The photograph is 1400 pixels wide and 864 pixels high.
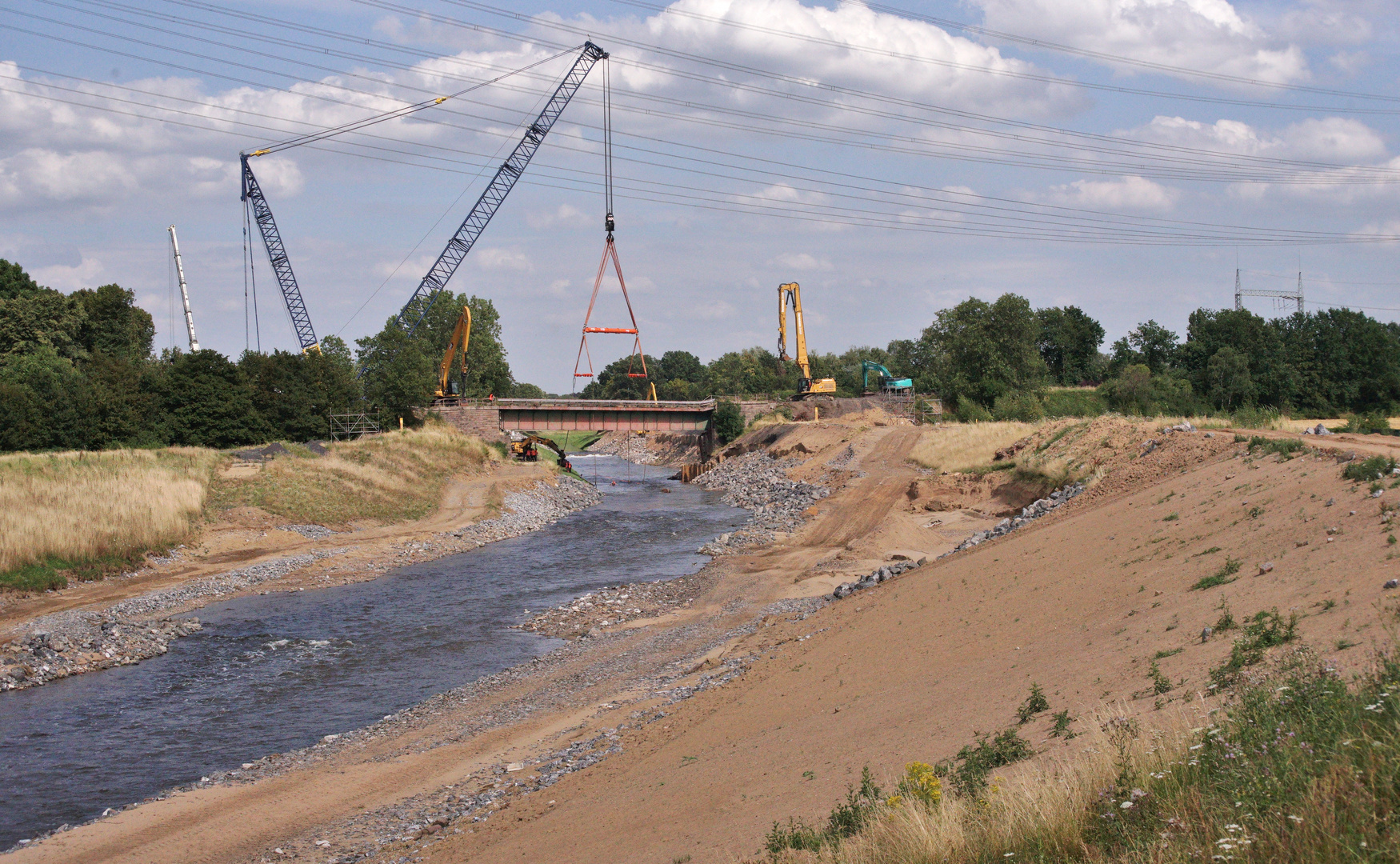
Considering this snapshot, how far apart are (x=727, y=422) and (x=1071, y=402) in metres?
34.1

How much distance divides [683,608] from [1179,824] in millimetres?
23767

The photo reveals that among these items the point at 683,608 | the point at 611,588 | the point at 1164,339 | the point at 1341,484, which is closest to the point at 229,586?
the point at 611,588

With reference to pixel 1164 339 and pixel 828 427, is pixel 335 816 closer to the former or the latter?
pixel 828 427

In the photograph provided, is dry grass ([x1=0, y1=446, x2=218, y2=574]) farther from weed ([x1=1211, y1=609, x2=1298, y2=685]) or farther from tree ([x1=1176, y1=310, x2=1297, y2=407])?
tree ([x1=1176, y1=310, x2=1297, y2=407])

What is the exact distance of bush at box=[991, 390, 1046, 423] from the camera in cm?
7725

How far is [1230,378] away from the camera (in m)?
82.7

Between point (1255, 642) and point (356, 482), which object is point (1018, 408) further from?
point (1255, 642)

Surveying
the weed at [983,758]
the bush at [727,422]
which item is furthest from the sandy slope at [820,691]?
the bush at [727,422]

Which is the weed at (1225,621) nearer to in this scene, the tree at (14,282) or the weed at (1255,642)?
the weed at (1255,642)

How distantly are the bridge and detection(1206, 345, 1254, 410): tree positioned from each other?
49538 mm

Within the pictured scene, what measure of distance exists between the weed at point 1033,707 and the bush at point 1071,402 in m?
70.7

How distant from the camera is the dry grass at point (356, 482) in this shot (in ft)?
147

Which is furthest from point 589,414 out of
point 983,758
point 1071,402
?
point 983,758

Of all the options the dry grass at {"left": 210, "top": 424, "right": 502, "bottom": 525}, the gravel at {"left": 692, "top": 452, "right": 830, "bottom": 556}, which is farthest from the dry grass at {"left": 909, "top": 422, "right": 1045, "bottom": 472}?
the dry grass at {"left": 210, "top": 424, "right": 502, "bottom": 525}
